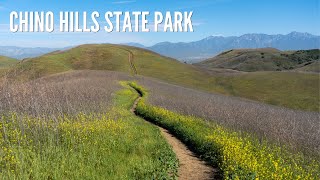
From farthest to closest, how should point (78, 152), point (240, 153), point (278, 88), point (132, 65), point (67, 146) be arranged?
point (132, 65), point (278, 88), point (67, 146), point (78, 152), point (240, 153)

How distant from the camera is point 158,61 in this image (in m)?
129

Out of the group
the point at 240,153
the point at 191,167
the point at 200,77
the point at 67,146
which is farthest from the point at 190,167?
the point at 200,77

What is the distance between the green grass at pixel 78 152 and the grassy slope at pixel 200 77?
44612 mm

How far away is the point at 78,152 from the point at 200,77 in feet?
308

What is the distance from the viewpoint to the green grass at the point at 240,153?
10.9 meters

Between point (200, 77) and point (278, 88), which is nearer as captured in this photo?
point (278, 88)

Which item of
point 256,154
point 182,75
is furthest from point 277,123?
point 182,75

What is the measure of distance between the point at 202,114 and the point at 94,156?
38.7 ft

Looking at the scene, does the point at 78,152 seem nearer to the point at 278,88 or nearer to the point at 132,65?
the point at 278,88

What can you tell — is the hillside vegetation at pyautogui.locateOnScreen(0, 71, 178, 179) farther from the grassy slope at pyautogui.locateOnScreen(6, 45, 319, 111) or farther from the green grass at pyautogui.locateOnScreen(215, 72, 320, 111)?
the green grass at pyautogui.locateOnScreen(215, 72, 320, 111)

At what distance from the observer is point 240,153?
1275 centimetres

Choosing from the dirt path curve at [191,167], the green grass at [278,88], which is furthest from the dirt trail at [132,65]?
the dirt path curve at [191,167]

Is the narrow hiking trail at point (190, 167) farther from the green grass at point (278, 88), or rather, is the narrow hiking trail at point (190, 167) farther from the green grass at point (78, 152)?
the green grass at point (278, 88)

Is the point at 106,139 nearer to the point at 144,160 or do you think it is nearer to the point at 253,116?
the point at 144,160
